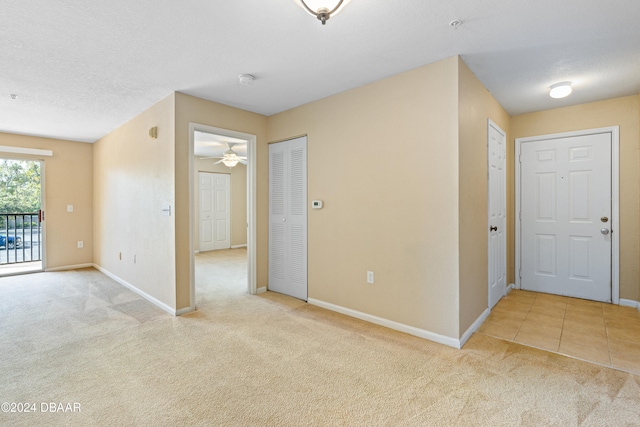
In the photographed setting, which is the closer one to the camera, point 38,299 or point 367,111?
point 367,111

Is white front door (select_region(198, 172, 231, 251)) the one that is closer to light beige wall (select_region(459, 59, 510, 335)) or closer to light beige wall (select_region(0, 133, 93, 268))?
light beige wall (select_region(0, 133, 93, 268))

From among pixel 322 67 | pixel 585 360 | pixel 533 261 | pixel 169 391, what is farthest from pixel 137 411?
pixel 533 261

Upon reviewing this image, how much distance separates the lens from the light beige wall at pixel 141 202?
3400mm

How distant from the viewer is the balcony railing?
19.0ft

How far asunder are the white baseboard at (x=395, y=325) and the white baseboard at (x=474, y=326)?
102 millimetres

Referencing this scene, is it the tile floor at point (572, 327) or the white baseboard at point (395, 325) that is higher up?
the white baseboard at point (395, 325)

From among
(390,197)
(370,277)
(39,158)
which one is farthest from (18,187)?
(390,197)

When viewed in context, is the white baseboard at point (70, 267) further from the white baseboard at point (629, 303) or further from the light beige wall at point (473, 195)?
the white baseboard at point (629, 303)

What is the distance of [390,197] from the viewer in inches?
114

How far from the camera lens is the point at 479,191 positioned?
2971 mm

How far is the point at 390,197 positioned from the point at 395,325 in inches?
48.5

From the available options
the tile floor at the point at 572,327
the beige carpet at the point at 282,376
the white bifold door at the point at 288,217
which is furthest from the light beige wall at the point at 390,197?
the tile floor at the point at 572,327

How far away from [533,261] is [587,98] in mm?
2097

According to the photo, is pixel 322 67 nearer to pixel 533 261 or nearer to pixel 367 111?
pixel 367 111
